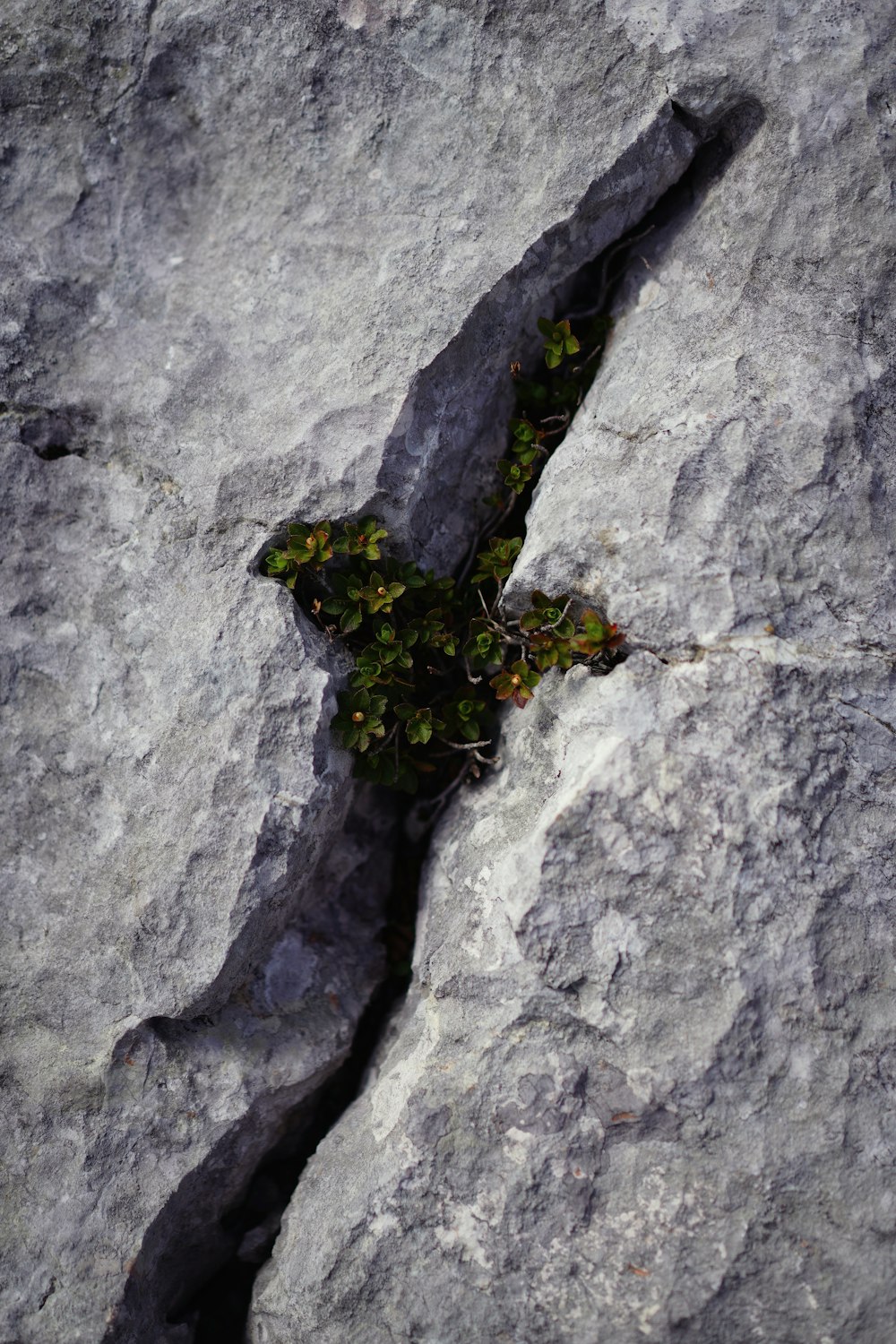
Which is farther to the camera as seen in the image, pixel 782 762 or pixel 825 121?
pixel 825 121

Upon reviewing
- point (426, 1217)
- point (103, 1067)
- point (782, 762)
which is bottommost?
point (426, 1217)

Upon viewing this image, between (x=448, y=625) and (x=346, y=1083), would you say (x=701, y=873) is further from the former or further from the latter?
(x=346, y=1083)

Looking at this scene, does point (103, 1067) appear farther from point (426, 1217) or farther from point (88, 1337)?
point (426, 1217)

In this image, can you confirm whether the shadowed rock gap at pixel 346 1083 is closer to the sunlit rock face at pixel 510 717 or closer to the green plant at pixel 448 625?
the sunlit rock face at pixel 510 717

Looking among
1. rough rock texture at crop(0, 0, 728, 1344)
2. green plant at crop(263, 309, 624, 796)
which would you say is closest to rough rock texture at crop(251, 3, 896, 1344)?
green plant at crop(263, 309, 624, 796)

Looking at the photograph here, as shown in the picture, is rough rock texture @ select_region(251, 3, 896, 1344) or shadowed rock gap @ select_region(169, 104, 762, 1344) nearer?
rough rock texture @ select_region(251, 3, 896, 1344)

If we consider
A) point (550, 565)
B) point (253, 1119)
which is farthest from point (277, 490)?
point (253, 1119)

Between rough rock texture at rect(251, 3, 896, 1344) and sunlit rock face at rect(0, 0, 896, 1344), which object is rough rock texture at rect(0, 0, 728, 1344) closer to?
sunlit rock face at rect(0, 0, 896, 1344)

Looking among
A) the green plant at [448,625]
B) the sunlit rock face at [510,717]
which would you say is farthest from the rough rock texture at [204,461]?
the green plant at [448,625]
